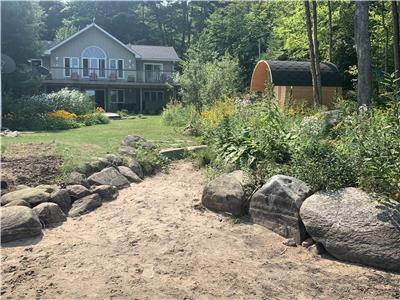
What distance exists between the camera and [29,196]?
7238mm

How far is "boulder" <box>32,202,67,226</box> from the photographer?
22.6ft

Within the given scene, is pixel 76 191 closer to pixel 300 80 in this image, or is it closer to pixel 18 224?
pixel 18 224

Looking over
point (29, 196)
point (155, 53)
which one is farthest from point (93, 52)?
point (29, 196)

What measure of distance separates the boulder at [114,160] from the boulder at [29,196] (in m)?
2.05

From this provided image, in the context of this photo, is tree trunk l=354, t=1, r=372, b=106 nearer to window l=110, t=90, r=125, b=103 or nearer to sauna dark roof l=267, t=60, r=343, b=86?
sauna dark roof l=267, t=60, r=343, b=86

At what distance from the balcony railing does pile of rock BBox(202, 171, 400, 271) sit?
29.0 m

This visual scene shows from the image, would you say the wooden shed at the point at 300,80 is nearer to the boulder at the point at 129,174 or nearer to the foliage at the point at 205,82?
the foliage at the point at 205,82

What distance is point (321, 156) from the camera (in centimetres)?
673

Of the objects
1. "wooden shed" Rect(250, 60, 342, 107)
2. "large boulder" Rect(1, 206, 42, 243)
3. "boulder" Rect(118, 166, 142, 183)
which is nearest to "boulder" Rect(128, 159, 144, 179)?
"boulder" Rect(118, 166, 142, 183)

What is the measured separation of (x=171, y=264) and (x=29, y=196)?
9.63 ft

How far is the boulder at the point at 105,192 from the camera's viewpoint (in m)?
7.98

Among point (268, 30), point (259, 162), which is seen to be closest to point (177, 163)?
point (259, 162)

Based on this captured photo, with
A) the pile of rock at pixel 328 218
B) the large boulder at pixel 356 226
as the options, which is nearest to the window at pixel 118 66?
the pile of rock at pixel 328 218

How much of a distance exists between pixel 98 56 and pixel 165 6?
20.5 meters
